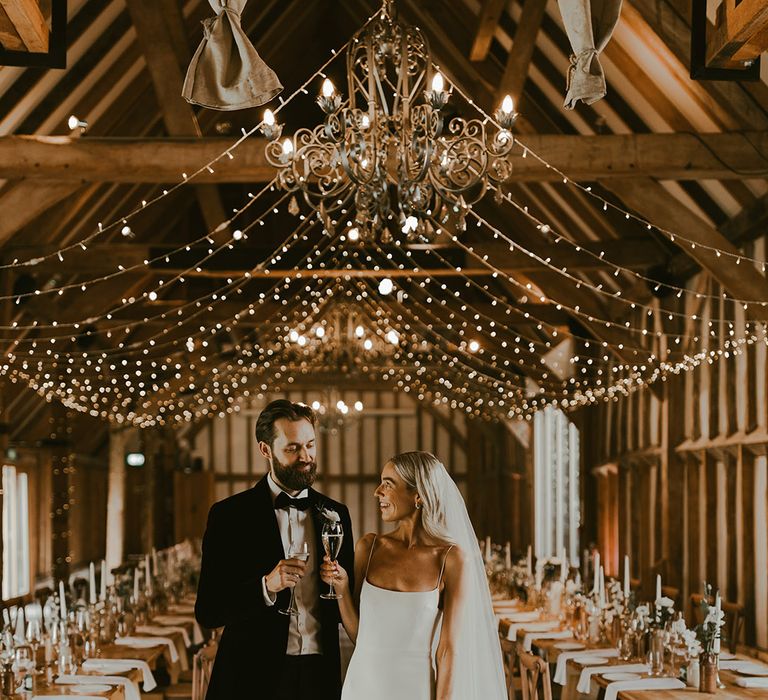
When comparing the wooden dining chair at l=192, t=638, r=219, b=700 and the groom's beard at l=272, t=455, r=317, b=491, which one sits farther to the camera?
the wooden dining chair at l=192, t=638, r=219, b=700

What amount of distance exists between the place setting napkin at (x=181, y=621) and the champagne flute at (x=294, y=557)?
6.33 metres

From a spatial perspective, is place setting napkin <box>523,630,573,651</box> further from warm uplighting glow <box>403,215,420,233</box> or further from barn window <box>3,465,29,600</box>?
barn window <box>3,465,29,600</box>

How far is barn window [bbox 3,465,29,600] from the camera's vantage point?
15438 mm

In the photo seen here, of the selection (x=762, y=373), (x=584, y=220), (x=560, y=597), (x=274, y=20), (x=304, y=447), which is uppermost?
(x=274, y=20)

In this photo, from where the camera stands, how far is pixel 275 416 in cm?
321

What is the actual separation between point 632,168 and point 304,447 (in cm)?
442

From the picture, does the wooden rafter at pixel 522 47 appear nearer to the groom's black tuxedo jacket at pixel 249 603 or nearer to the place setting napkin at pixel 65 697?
the place setting napkin at pixel 65 697

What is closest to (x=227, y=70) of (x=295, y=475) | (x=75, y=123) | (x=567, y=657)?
(x=295, y=475)

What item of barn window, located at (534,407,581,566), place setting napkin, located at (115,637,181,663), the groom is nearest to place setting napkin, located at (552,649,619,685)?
place setting napkin, located at (115,637,181,663)

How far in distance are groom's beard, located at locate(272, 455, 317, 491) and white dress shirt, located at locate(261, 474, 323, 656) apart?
9cm

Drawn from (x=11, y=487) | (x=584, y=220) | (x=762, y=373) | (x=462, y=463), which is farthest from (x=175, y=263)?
(x=462, y=463)

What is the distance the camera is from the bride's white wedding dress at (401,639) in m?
3.41

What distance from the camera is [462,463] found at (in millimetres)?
23219

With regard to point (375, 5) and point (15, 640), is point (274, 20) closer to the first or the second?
point (375, 5)
